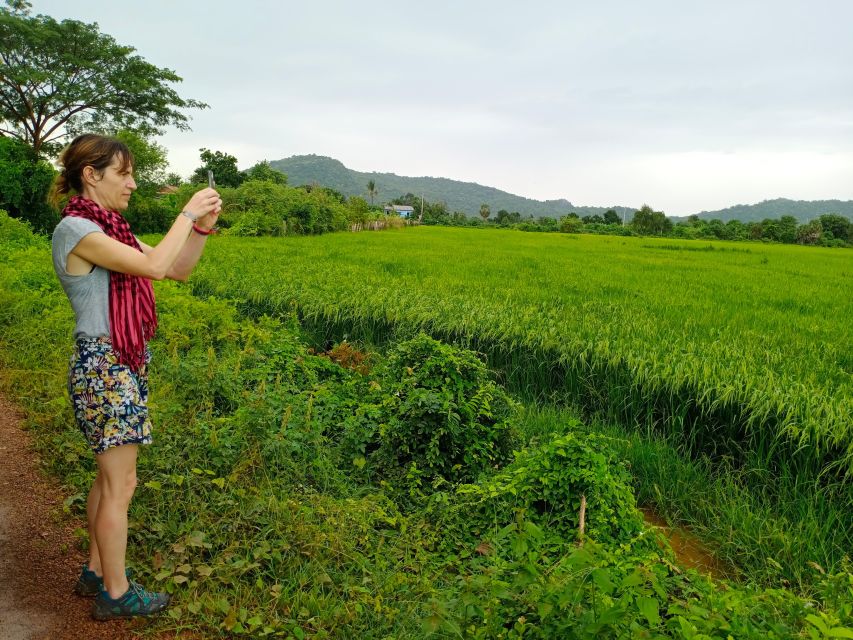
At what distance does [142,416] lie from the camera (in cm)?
233

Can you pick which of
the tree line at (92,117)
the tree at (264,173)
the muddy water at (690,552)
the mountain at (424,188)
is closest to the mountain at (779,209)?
the mountain at (424,188)

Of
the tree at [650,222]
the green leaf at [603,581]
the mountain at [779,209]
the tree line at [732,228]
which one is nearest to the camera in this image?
the green leaf at [603,581]

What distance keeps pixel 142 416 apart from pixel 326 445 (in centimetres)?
172

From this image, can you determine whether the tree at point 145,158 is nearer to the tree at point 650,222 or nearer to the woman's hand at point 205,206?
the woman's hand at point 205,206

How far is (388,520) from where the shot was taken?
119 inches

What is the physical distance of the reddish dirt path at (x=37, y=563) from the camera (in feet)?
7.63

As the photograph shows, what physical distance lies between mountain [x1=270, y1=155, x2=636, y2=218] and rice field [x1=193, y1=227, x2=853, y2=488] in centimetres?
12562

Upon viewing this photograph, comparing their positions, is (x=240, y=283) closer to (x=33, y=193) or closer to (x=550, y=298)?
(x=550, y=298)

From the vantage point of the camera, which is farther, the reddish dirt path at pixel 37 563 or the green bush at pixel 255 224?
the green bush at pixel 255 224

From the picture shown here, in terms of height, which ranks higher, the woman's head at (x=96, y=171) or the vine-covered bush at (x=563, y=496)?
the woman's head at (x=96, y=171)

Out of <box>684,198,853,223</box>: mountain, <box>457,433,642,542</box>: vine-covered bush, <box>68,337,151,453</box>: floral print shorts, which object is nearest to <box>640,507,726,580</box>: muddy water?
<box>457,433,642,542</box>: vine-covered bush

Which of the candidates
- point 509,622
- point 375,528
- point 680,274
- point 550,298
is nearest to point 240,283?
point 550,298

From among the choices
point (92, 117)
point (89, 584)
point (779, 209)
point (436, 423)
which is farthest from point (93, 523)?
point (779, 209)

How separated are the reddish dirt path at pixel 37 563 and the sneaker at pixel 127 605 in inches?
2.0
